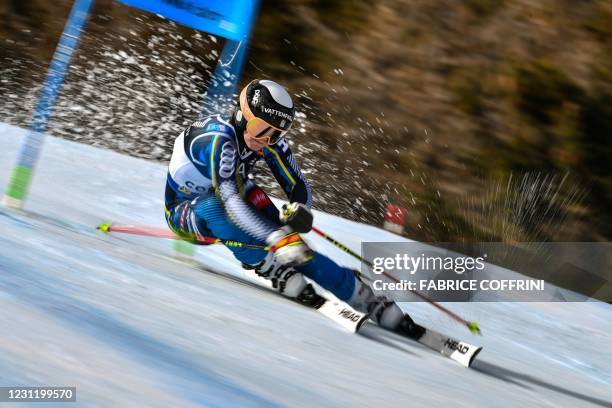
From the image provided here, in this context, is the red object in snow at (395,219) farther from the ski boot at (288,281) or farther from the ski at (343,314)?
the ski at (343,314)

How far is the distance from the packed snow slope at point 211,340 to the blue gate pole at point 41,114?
186 mm

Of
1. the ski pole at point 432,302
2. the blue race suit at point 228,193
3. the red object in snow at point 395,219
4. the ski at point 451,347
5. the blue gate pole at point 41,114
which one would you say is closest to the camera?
the ski at point 451,347

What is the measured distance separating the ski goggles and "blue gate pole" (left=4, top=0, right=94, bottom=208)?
1.60 metres

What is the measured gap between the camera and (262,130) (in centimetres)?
439

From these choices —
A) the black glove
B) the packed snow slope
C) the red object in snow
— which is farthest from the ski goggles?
the red object in snow

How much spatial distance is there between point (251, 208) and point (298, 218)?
0.29 m

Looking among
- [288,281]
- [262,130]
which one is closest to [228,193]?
[262,130]

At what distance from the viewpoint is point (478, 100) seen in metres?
8.29

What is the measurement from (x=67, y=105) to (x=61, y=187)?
5.47m

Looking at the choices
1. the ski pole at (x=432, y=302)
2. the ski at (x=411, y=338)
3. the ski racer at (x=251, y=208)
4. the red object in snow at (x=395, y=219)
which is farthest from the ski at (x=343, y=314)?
the red object in snow at (x=395, y=219)

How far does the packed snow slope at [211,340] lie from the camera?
2221 mm

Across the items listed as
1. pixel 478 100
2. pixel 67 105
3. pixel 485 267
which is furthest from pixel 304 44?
pixel 485 267

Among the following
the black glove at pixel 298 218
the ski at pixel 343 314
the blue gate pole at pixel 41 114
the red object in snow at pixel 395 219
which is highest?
the black glove at pixel 298 218

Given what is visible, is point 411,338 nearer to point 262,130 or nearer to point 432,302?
point 432,302
